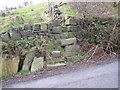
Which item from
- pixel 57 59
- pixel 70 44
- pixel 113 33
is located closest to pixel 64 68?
pixel 57 59

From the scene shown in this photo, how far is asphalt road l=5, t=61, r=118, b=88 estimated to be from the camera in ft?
20.6

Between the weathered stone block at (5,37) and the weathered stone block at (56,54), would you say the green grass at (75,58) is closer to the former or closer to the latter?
the weathered stone block at (56,54)

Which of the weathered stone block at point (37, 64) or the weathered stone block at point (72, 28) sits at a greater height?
the weathered stone block at point (72, 28)

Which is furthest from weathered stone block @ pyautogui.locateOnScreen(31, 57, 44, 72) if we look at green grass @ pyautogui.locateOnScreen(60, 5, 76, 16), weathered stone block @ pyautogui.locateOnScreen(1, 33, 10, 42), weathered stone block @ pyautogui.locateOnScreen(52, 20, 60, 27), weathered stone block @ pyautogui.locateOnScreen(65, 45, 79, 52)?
green grass @ pyautogui.locateOnScreen(60, 5, 76, 16)

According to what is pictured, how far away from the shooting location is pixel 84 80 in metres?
6.59

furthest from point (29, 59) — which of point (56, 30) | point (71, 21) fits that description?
point (71, 21)

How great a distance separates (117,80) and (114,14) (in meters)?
3.97

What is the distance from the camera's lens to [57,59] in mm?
8547

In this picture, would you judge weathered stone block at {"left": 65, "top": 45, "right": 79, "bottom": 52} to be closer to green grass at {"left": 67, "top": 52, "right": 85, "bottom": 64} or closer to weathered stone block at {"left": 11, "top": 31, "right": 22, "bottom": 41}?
green grass at {"left": 67, "top": 52, "right": 85, "bottom": 64}

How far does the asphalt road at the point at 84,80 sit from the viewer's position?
6.28 m

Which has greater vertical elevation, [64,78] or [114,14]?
[114,14]

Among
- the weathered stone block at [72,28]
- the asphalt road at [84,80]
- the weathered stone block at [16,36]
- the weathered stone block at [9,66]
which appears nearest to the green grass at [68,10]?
the weathered stone block at [72,28]

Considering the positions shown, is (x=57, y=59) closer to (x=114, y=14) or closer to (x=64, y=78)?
(x=64, y=78)

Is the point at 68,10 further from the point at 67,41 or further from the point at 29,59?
the point at 29,59
